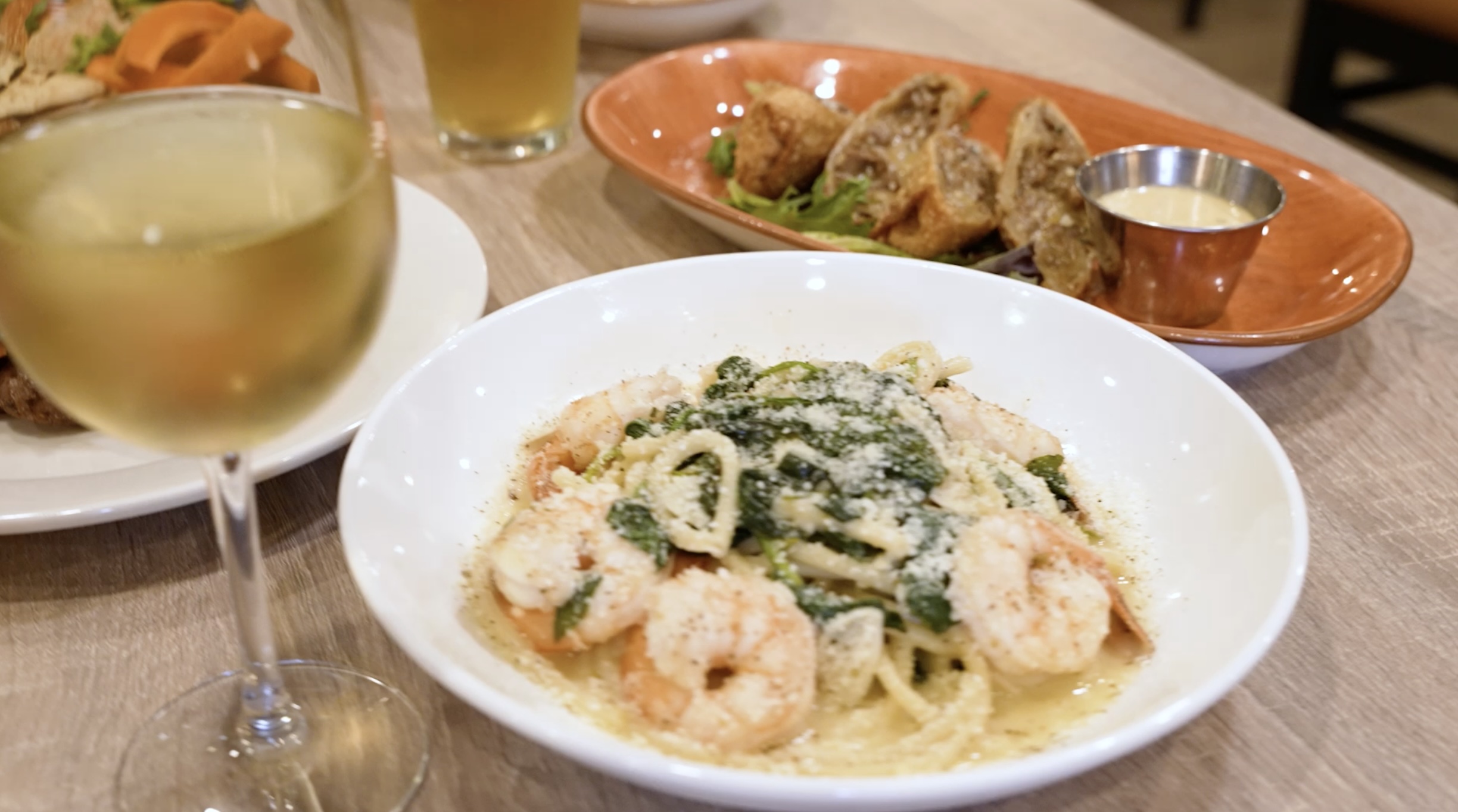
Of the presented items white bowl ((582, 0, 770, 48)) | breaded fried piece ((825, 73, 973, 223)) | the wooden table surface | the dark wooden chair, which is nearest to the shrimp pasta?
the wooden table surface

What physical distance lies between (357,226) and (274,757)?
0.54 metres

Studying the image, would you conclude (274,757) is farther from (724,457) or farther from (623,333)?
(623,333)

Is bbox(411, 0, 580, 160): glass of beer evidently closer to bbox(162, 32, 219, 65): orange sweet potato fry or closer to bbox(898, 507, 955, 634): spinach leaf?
bbox(162, 32, 219, 65): orange sweet potato fry

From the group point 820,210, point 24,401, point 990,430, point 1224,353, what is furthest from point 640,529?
point 820,210

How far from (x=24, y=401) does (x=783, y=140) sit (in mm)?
1443

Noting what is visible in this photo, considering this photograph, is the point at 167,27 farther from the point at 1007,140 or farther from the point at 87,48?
the point at 1007,140

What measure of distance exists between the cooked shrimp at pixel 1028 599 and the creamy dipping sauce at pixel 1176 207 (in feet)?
3.57

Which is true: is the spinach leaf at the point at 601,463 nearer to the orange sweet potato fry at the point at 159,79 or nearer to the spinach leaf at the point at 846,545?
the spinach leaf at the point at 846,545

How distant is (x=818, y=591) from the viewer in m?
1.18

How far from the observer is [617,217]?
229cm

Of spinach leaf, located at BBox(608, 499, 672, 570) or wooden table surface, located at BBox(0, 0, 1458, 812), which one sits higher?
spinach leaf, located at BBox(608, 499, 672, 570)

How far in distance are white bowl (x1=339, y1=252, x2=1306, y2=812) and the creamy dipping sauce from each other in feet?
2.03

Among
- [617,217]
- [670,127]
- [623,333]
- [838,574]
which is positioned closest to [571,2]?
[670,127]

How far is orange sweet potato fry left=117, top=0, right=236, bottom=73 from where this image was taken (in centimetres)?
92
